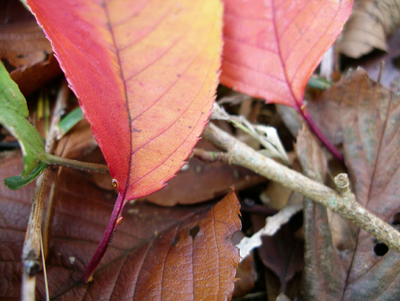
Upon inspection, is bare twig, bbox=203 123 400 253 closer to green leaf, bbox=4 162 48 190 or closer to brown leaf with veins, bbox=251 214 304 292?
brown leaf with veins, bbox=251 214 304 292

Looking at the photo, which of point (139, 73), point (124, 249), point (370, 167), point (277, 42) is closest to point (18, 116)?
point (139, 73)

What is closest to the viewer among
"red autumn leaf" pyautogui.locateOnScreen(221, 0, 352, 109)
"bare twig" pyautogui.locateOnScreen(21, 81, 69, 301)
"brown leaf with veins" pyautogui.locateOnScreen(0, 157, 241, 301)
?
"bare twig" pyautogui.locateOnScreen(21, 81, 69, 301)

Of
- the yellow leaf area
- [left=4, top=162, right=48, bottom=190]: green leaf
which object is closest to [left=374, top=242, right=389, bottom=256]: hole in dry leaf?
the yellow leaf area

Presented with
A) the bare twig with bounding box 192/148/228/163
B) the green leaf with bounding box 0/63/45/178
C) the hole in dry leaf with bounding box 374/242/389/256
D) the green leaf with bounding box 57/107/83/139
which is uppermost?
the green leaf with bounding box 0/63/45/178

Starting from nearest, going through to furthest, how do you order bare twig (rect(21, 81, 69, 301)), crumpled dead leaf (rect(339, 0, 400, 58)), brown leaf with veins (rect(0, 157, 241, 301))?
1. bare twig (rect(21, 81, 69, 301))
2. brown leaf with veins (rect(0, 157, 241, 301))
3. crumpled dead leaf (rect(339, 0, 400, 58))

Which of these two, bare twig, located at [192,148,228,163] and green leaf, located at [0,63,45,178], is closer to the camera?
green leaf, located at [0,63,45,178]

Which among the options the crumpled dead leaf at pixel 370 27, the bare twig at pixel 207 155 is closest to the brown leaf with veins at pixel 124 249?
the bare twig at pixel 207 155

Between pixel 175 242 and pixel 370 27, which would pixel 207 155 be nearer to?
pixel 175 242

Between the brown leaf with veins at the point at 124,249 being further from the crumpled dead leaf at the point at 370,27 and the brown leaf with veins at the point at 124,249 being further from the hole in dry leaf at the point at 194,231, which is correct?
the crumpled dead leaf at the point at 370,27
